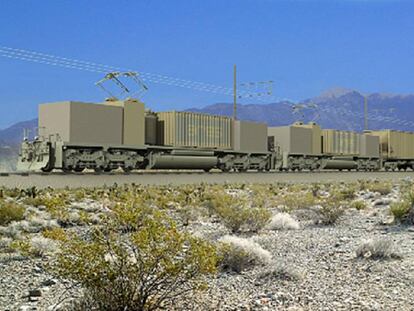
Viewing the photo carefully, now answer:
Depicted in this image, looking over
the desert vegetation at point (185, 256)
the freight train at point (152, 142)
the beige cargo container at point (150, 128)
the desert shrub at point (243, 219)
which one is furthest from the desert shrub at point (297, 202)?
the beige cargo container at point (150, 128)

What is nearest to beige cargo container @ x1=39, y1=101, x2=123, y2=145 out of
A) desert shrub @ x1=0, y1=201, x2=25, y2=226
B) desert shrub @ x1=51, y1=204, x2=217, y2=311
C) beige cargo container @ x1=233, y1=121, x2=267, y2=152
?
beige cargo container @ x1=233, y1=121, x2=267, y2=152

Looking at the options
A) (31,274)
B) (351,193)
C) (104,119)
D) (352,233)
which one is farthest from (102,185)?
(31,274)

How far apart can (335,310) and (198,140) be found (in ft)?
85.1

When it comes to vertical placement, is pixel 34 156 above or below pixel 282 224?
above

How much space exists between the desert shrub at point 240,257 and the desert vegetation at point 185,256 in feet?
0.05

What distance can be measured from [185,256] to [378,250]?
3789 millimetres

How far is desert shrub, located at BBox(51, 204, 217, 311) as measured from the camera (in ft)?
15.9

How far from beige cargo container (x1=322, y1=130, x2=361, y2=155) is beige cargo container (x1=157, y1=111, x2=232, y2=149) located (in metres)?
15.6

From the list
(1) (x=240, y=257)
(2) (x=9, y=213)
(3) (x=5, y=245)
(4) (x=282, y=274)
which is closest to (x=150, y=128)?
(2) (x=9, y=213)

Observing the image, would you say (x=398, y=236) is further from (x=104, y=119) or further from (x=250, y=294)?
(x=104, y=119)

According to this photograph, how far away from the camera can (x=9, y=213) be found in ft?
38.2

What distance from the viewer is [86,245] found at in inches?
199

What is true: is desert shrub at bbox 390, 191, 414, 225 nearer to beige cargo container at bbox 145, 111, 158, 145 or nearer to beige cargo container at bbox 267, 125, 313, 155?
beige cargo container at bbox 145, 111, 158, 145

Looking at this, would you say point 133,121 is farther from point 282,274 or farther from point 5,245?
point 282,274
